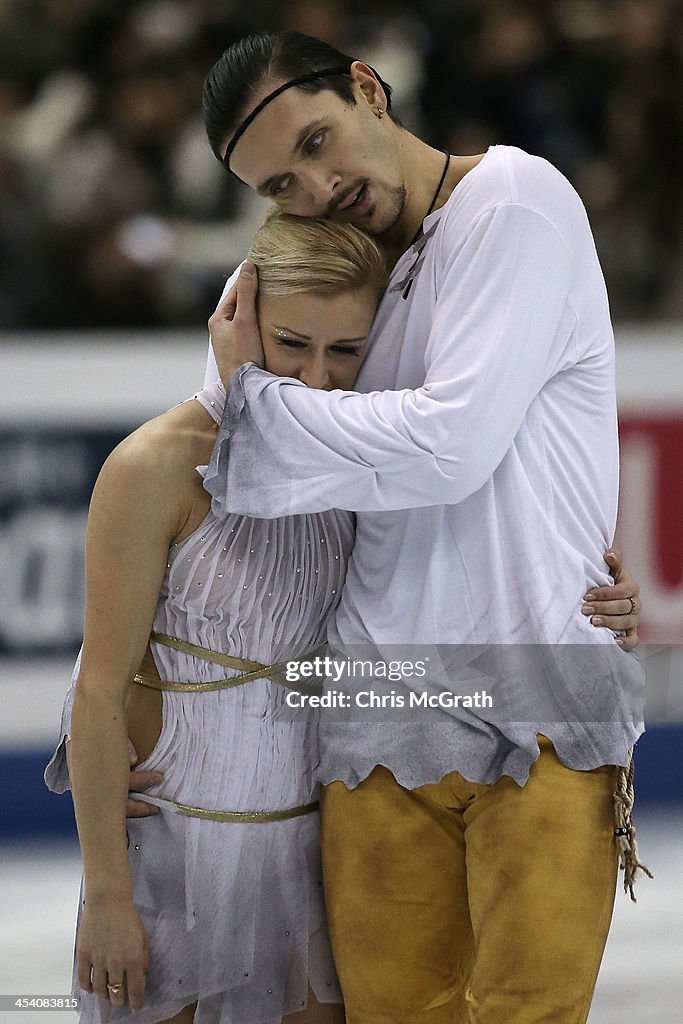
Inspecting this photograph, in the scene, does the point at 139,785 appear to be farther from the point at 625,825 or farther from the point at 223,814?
the point at 625,825

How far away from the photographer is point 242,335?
1.90 m

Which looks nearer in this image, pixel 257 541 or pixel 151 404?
pixel 257 541

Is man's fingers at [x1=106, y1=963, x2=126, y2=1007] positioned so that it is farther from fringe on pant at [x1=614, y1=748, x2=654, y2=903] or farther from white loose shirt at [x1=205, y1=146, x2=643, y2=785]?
fringe on pant at [x1=614, y1=748, x2=654, y2=903]

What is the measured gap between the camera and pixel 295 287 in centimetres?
187

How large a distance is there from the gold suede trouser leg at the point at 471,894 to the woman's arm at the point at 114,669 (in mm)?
291

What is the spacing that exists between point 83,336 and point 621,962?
2.41 metres

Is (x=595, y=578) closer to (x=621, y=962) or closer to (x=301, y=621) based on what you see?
(x=301, y=621)

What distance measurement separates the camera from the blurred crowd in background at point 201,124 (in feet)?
15.1

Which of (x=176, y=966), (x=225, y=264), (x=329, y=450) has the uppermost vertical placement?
(x=225, y=264)

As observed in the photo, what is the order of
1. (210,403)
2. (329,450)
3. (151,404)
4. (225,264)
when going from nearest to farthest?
(329,450), (210,403), (151,404), (225,264)

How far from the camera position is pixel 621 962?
10.8 ft

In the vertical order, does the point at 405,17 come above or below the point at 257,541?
above

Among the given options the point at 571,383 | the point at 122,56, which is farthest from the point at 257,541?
the point at 122,56

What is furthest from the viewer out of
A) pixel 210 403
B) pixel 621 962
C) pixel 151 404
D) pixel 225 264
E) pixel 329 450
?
pixel 225 264
